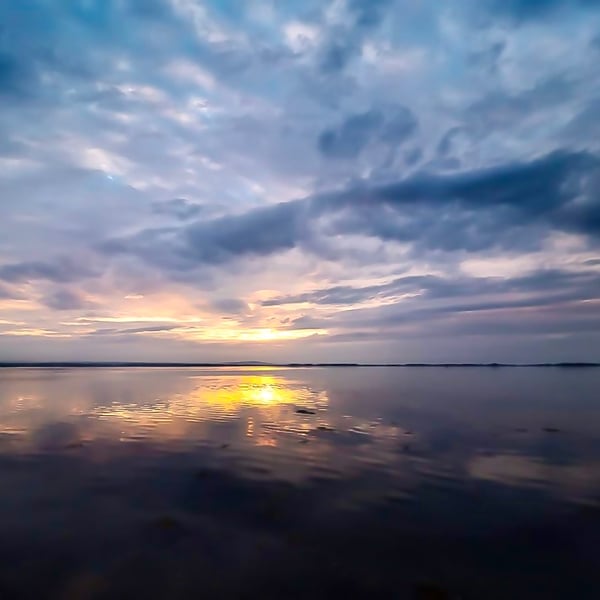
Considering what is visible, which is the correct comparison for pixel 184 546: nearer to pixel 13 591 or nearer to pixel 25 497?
pixel 13 591

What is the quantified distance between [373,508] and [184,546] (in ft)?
17.3

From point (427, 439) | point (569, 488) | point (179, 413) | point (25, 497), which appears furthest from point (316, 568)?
point (179, 413)

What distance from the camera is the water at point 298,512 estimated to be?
26.7 feet

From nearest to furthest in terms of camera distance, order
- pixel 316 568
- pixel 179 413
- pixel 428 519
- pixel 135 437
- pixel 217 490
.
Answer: pixel 316 568, pixel 428 519, pixel 217 490, pixel 135 437, pixel 179 413

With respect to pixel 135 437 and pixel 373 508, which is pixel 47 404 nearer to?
pixel 135 437

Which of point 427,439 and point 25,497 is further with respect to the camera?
point 427,439

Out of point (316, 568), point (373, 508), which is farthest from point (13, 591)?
point (373, 508)

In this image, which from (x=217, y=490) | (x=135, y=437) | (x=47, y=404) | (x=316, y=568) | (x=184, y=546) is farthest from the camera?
(x=47, y=404)

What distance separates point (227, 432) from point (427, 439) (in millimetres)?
10639

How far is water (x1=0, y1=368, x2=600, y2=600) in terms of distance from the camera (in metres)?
8.14

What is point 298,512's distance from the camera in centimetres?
1159

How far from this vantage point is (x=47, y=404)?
35.7m

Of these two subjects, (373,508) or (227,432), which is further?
(227,432)

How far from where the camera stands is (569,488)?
45.9 ft
